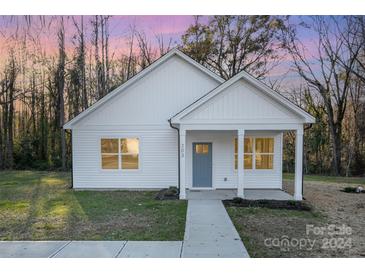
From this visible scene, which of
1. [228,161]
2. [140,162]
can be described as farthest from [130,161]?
[228,161]

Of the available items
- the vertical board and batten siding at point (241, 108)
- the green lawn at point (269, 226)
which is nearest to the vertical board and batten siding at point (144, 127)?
the vertical board and batten siding at point (241, 108)

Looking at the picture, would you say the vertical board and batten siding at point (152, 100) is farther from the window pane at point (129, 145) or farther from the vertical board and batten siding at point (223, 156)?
the vertical board and batten siding at point (223, 156)

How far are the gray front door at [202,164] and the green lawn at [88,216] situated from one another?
6.03 ft

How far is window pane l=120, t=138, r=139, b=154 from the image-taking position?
1123cm

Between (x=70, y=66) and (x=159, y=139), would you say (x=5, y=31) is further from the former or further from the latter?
(x=159, y=139)

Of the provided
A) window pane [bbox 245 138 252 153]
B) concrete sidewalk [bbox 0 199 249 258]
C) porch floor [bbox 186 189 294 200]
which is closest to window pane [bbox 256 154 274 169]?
window pane [bbox 245 138 252 153]

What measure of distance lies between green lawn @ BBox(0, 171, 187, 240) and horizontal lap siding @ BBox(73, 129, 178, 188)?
1.72ft

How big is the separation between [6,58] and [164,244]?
1933 centimetres

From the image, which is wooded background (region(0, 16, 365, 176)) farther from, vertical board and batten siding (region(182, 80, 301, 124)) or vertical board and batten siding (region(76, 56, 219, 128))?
vertical board and batten siding (region(182, 80, 301, 124))

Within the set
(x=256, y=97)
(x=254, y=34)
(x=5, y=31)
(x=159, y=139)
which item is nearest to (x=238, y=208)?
(x=256, y=97)

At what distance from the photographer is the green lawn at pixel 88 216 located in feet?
19.7

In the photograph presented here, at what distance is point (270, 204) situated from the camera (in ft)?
27.7

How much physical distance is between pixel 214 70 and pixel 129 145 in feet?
37.4
